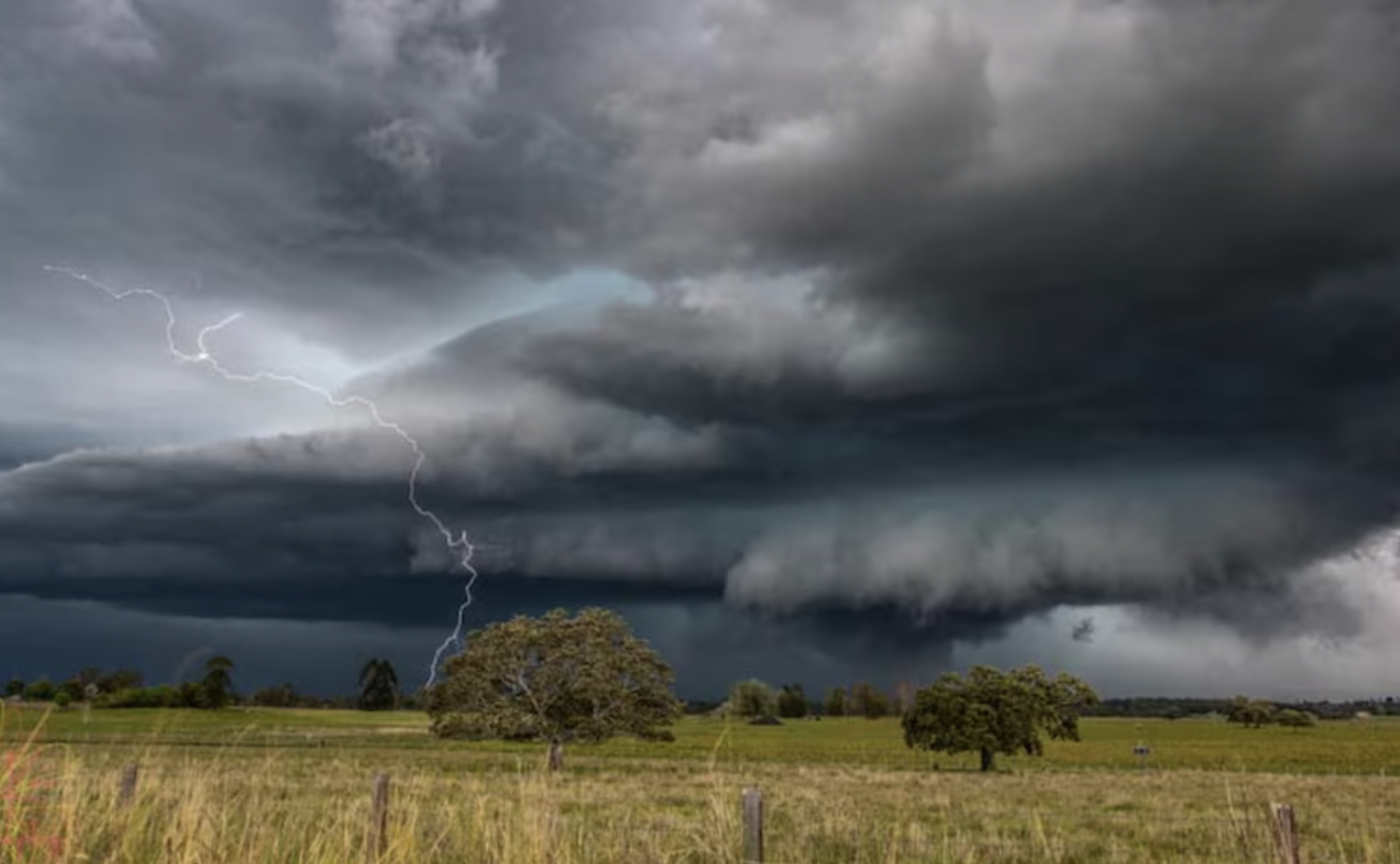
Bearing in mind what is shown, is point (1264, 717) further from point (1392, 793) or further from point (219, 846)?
point (219, 846)

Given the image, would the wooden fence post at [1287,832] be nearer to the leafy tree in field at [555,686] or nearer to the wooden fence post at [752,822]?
the wooden fence post at [752,822]

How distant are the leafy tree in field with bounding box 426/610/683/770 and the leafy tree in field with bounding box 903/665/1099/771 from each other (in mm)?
15002

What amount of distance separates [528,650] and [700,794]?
26.4 m

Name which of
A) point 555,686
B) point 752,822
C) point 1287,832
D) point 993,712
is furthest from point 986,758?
point 752,822

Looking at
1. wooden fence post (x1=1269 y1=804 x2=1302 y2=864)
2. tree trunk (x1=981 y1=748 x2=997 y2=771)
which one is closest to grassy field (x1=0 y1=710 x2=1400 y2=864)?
wooden fence post (x1=1269 y1=804 x2=1302 y2=864)

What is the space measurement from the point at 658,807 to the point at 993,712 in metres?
34.5

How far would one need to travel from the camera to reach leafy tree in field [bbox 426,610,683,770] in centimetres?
5916

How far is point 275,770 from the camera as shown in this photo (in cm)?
4669

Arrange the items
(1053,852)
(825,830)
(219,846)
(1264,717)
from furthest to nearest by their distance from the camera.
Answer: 1. (1264,717)
2. (825,830)
3. (1053,852)
4. (219,846)

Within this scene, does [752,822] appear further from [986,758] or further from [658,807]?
[986,758]

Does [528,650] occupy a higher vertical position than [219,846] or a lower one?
higher

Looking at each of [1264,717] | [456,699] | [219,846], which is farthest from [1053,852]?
[1264,717]

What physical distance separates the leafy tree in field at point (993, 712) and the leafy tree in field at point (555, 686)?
15002mm

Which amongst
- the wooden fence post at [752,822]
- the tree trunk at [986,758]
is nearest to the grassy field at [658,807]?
the wooden fence post at [752,822]
